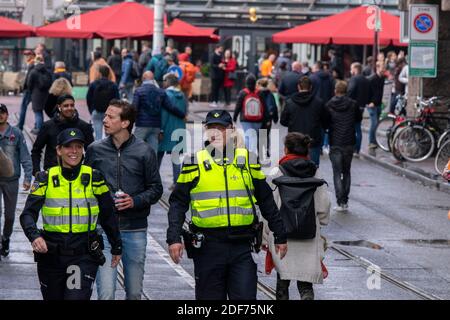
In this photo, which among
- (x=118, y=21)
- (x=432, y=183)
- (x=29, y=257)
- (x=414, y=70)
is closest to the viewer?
(x=29, y=257)

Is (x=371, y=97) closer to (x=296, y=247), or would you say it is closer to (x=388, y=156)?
(x=388, y=156)

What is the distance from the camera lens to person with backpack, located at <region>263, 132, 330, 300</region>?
33.2 ft

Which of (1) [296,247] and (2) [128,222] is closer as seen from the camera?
(2) [128,222]

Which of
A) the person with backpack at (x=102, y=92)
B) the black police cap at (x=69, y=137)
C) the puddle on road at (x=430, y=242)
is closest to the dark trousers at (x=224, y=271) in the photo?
the black police cap at (x=69, y=137)

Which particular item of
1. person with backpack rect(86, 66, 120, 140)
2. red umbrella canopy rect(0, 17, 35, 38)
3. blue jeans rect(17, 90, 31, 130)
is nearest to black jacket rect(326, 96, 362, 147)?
person with backpack rect(86, 66, 120, 140)

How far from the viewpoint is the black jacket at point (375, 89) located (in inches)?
1031

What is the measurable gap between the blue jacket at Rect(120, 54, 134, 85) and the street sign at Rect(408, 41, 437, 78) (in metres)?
9.99

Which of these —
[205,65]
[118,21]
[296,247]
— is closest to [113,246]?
[296,247]

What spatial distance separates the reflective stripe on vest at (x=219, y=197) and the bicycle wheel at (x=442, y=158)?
1313 centimetres

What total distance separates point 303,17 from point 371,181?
895 inches

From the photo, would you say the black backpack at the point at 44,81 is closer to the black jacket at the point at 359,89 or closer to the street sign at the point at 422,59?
the black jacket at the point at 359,89

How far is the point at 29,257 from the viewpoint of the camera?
43.6ft

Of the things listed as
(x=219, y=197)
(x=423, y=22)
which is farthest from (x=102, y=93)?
(x=219, y=197)

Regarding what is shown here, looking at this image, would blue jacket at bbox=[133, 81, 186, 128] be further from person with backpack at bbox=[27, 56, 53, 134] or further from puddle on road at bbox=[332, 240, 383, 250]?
person with backpack at bbox=[27, 56, 53, 134]
